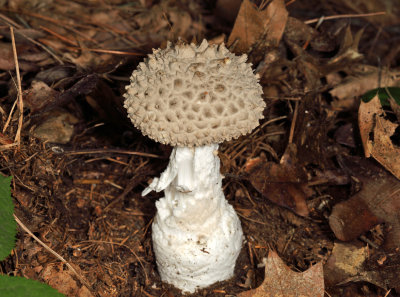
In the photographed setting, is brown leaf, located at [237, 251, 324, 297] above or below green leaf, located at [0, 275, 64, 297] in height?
below

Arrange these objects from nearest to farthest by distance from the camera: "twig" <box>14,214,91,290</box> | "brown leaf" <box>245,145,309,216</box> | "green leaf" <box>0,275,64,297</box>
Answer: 1. "green leaf" <box>0,275,64,297</box>
2. "twig" <box>14,214,91,290</box>
3. "brown leaf" <box>245,145,309,216</box>

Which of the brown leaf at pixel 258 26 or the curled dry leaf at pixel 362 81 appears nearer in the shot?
the brown leaf at pixel 258 26

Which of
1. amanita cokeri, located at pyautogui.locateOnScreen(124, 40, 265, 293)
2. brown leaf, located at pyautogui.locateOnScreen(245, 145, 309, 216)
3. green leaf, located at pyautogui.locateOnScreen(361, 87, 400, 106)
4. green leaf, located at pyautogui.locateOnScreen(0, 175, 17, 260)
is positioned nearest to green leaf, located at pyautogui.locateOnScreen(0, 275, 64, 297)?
green leaf, located at pyautogui.locateOnScreen(0, 175, 17, 260)

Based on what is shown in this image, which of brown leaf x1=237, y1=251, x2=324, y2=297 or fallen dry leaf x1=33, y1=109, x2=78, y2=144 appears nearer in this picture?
brown leaf x1=237, y1=251, x2=324, y2=297

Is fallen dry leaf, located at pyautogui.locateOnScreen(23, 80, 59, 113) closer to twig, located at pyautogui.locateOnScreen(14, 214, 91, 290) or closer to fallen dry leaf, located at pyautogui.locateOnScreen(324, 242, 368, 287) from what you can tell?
twig, located at pyautogui.locateOnScreen(14, 214, 91, 290)

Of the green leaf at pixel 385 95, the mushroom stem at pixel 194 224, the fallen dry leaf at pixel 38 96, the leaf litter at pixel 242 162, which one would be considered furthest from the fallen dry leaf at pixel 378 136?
the fallen dry leaf at pixel 38 96

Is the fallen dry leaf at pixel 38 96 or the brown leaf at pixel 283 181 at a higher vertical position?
the fallen dry leaf at pixel 38 96

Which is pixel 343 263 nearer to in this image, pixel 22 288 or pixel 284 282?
pixel 284 282

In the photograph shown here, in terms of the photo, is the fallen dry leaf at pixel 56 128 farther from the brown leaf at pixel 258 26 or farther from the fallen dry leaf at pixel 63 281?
the brown leaf at pixel 258 26
